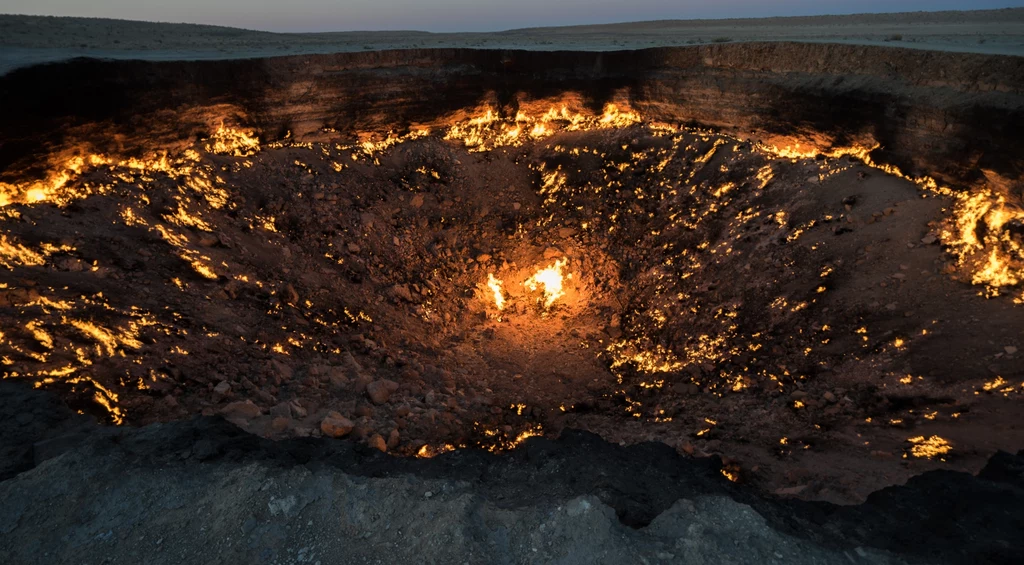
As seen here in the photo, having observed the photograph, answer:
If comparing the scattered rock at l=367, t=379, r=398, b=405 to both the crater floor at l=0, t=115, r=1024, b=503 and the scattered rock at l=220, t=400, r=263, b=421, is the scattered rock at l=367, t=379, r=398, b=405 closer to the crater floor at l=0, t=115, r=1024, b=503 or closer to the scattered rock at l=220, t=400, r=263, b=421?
the crater floor at l=0, t=115, r=1024, b=503

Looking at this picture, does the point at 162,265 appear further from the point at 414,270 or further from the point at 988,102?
the point at 988,102

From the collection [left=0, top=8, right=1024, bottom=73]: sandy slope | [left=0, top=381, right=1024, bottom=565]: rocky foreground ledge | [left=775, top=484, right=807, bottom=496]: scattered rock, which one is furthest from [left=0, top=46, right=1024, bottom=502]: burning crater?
[left=0, top=8, right=1024, bottom=73]: sandy slope

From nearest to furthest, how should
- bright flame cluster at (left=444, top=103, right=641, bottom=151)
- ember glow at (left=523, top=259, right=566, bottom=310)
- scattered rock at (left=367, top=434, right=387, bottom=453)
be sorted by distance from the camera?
scattered rock at (left=367, top=434, right=387, bottom=453)
ember glow at (left=523, top=259, right=566, bottom=310)
bright flame cluster at (left=444, top=103, right=641, bottom=151)

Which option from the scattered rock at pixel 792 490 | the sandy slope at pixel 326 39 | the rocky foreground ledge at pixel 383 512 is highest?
the sandy slope at pixel 326 39

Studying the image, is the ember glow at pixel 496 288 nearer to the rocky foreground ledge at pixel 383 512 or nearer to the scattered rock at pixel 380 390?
the scattered rock at pixel 380 390

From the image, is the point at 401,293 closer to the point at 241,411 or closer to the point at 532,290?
the point at 532,290

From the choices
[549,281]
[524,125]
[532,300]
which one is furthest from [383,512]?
[524,125]

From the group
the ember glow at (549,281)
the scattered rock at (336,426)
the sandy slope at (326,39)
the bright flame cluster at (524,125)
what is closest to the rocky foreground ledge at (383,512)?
the scattered rock at (336,426)
